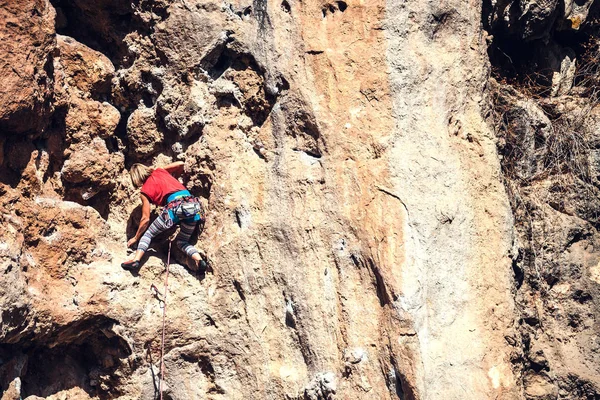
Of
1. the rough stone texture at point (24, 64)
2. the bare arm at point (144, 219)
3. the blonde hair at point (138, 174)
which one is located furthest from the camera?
the blonde hair at point (138, 174)

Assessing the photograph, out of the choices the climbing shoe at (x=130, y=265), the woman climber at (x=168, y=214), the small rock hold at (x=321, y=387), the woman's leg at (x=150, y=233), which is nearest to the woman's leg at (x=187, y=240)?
the woman climber at (x=168, y=214)

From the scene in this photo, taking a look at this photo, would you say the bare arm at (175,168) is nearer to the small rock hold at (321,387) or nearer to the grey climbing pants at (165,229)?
the grey climbing pants at (165,229)

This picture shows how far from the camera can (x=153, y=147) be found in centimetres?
525

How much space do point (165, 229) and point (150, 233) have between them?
0.37 ft

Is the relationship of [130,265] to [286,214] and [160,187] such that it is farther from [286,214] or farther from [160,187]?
[286,214]

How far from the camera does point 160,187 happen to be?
196 inches

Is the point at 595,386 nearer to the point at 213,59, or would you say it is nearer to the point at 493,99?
the point at 493,99

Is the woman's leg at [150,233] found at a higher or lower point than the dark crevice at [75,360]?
higher

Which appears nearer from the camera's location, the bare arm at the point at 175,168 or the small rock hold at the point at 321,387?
the small rock hold at the point at 321,387

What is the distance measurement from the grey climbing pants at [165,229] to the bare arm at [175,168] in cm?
37

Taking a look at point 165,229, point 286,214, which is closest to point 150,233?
point 165,229

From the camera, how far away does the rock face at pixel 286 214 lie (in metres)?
4.39

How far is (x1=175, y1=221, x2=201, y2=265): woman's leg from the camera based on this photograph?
493 centimetres

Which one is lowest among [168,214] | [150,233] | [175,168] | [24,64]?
[150,233]
